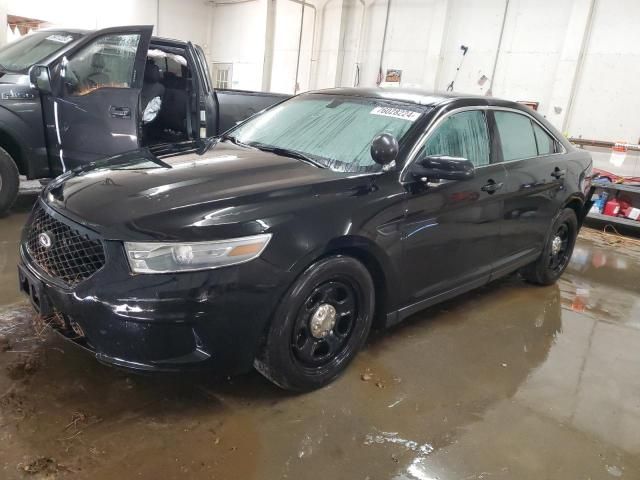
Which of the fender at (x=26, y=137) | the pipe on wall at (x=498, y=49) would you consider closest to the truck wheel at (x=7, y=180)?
the fender at (x=26, y=137)

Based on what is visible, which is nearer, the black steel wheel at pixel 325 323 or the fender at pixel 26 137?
the black steel wheel at pixel 325 323

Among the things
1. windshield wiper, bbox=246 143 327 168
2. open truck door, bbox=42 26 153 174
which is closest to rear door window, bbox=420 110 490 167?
windshield wiper, bbox=246 143 327 168

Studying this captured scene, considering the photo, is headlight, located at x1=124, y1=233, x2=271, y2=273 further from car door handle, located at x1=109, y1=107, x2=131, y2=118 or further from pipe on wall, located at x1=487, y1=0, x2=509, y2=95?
pipe on wall, located at x1=487, y1=0, x2=509, y2=95

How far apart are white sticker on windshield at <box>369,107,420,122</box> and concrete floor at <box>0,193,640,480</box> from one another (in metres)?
1.28

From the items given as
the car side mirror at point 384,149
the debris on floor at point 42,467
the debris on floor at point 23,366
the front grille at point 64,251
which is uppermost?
the car side mirror at point 384,149

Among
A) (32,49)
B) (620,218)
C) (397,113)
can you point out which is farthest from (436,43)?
(397,113)

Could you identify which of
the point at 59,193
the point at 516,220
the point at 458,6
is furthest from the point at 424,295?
the point at 458,6

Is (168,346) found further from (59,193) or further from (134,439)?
(59,193)

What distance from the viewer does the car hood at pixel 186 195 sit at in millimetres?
1848

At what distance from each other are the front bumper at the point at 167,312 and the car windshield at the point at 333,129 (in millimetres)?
882

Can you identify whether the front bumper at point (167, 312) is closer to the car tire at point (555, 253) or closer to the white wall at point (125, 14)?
the car tire at point (555, 253)

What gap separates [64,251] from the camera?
1.97 meters

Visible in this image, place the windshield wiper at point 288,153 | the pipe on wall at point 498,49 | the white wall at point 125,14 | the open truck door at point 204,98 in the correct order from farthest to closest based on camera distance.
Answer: the white wall at point 125,14
the pipe on wall at point 498,49
the open truck door at point 204,98
the windshield wiper at point 288,153

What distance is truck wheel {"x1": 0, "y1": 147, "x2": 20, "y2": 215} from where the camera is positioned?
14.1 ft
